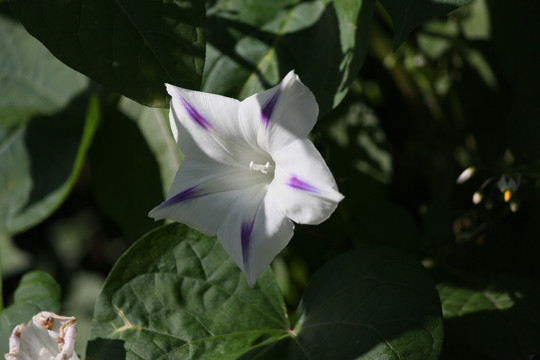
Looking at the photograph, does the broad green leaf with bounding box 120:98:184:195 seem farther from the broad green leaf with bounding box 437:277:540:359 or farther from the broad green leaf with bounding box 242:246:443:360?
the broad green leaf with bounding box 437:277:540:359

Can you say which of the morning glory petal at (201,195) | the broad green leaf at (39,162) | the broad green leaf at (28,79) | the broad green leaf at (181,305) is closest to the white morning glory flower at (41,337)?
the broad green leaf at (181,305)

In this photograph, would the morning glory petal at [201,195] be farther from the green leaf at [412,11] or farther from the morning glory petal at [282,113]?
the green leaf at [412,11]

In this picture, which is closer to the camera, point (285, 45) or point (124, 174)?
point (285, 45)

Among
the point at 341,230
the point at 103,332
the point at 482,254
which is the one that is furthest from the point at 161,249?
the point at 482,254

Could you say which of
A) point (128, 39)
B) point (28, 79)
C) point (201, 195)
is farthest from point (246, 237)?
point (28, 79)

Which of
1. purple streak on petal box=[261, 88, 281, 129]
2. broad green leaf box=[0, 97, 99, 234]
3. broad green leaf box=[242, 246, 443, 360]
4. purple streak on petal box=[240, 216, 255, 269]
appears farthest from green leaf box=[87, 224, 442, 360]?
broad green leaf box=[0, 97, 99, 234]

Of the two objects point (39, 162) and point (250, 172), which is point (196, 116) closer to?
point (250, 172)
